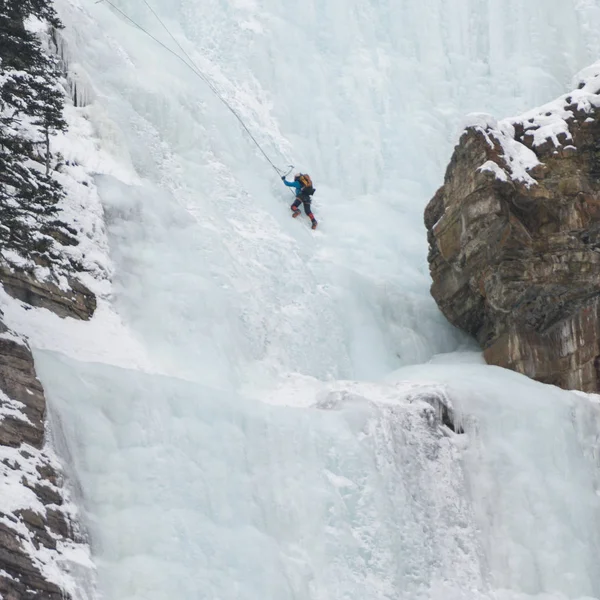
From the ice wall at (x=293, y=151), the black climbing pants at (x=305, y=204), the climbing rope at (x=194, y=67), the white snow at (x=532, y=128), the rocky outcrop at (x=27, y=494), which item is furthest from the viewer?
the climbing rope at (x=194, y=67)

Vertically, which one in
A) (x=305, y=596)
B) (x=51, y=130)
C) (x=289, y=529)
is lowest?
(x=305, y=596)

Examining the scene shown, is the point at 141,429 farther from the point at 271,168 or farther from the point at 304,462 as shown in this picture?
the point at 271,168

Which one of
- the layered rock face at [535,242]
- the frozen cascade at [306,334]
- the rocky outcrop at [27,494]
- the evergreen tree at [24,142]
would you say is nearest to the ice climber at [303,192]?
the frozen cascade at [306,334]

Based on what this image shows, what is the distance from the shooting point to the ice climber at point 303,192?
1630 centimetres

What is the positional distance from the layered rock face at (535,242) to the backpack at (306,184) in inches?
97.6

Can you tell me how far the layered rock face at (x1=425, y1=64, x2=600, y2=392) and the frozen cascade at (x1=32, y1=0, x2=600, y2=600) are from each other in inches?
32.7

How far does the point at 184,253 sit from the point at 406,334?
3.67 m

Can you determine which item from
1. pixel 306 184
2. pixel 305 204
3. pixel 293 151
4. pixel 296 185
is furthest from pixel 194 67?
pixel 305 204

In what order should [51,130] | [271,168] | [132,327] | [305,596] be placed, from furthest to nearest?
[271,168] → [51,130] → [132,327] → [305,596]

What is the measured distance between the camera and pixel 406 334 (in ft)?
50.8

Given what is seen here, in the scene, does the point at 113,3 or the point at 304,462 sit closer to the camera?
the point at 304,462

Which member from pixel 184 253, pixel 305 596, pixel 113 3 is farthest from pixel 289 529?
pixel 113 3

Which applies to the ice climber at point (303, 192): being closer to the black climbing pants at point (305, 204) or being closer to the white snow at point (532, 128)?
the black climbing pants at point (305, 204)

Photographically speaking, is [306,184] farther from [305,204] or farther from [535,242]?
[535,242]
